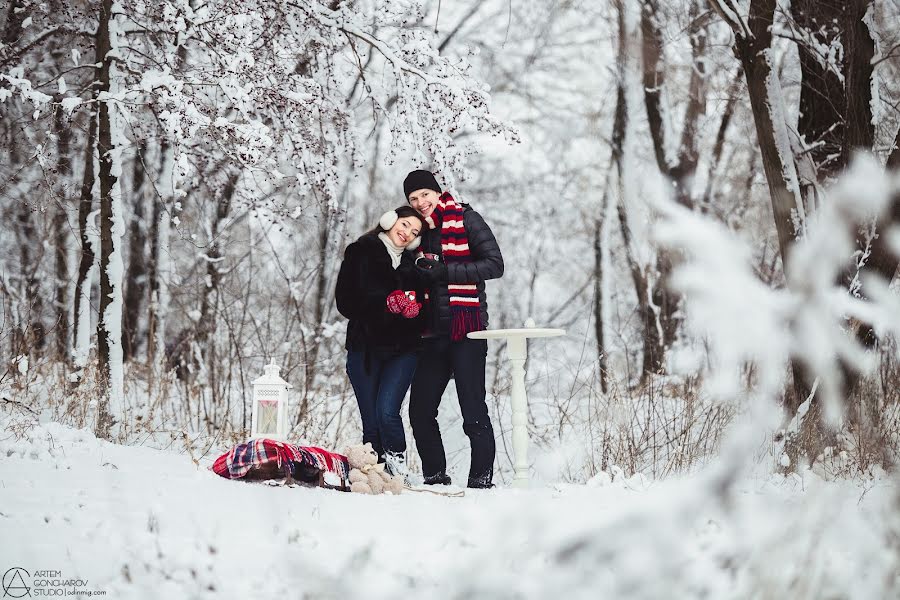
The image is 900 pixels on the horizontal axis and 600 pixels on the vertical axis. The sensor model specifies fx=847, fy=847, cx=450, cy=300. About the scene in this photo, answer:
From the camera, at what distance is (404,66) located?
539cm

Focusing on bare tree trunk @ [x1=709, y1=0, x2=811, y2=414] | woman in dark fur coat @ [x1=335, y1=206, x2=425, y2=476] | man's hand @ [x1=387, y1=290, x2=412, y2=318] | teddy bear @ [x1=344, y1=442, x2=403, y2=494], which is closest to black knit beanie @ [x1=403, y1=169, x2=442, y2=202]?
woman in dark fur coat @ [x1=335, y1=206, x2=425, y2=476]

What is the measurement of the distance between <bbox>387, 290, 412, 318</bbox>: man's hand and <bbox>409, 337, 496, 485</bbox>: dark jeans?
0.25 metres

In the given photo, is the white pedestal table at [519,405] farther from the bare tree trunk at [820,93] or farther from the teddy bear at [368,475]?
the bare tree trunk at [820,93]

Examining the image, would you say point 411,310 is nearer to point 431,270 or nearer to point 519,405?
point 431,270

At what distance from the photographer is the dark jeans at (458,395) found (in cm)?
426

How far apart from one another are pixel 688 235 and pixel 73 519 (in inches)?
87.9

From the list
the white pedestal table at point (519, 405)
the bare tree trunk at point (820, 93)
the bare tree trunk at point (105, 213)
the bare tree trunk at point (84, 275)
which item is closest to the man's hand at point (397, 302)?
the white pedestal table at point (519, 405)

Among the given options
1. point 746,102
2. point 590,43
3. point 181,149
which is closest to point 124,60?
point 181,149

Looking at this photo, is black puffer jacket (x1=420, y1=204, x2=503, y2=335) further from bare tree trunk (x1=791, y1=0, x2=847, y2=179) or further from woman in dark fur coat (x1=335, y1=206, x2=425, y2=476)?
bare tree trunk (x1=791, y1=0, x2=847, y2=179)

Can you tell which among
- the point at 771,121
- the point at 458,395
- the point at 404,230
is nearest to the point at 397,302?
the point at 404,230

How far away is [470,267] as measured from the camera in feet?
13.8

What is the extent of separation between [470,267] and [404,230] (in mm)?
411

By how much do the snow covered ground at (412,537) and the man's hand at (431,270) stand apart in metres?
1.05

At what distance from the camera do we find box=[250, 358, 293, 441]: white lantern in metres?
4.22
